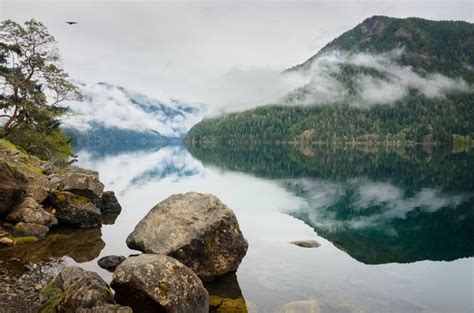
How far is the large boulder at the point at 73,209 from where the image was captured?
34.8 m

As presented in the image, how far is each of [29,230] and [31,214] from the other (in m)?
2.21

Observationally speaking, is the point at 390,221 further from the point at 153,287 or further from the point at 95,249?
the point at 153,287

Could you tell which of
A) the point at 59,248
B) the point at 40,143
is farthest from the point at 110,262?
the point at 40,143

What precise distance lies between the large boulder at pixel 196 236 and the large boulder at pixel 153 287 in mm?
6392

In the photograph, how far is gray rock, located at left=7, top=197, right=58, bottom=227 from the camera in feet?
101

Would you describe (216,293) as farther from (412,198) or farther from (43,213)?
(412,198)

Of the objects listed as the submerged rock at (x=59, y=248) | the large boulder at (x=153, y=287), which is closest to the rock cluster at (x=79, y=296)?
the large boulder at (x=153, y=287)

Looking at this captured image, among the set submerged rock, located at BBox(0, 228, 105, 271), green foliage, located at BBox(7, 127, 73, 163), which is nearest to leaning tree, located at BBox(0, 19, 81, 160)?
green foliage, located at BBox(7, 127, 73, 163)

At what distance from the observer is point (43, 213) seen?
1277 inches

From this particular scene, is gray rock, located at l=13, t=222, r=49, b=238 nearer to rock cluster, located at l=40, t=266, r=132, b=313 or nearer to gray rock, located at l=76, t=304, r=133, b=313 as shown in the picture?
rock cluster, located at l=40, t=266, r=132, b=313

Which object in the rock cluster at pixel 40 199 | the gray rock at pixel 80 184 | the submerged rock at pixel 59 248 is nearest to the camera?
the submerged rock at pixel 59 248

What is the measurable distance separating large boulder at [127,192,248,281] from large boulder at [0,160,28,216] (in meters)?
11.3

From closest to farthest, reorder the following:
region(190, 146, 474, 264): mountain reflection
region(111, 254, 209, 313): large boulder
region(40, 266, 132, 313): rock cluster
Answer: region(40, 266, 132, 313): rock cluster, region(111, 254, 209, 313): large boulder, region(190, 146, 474, 264): mountain reflection

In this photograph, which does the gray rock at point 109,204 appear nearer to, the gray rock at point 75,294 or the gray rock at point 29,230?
the gray rock at point 29,230
